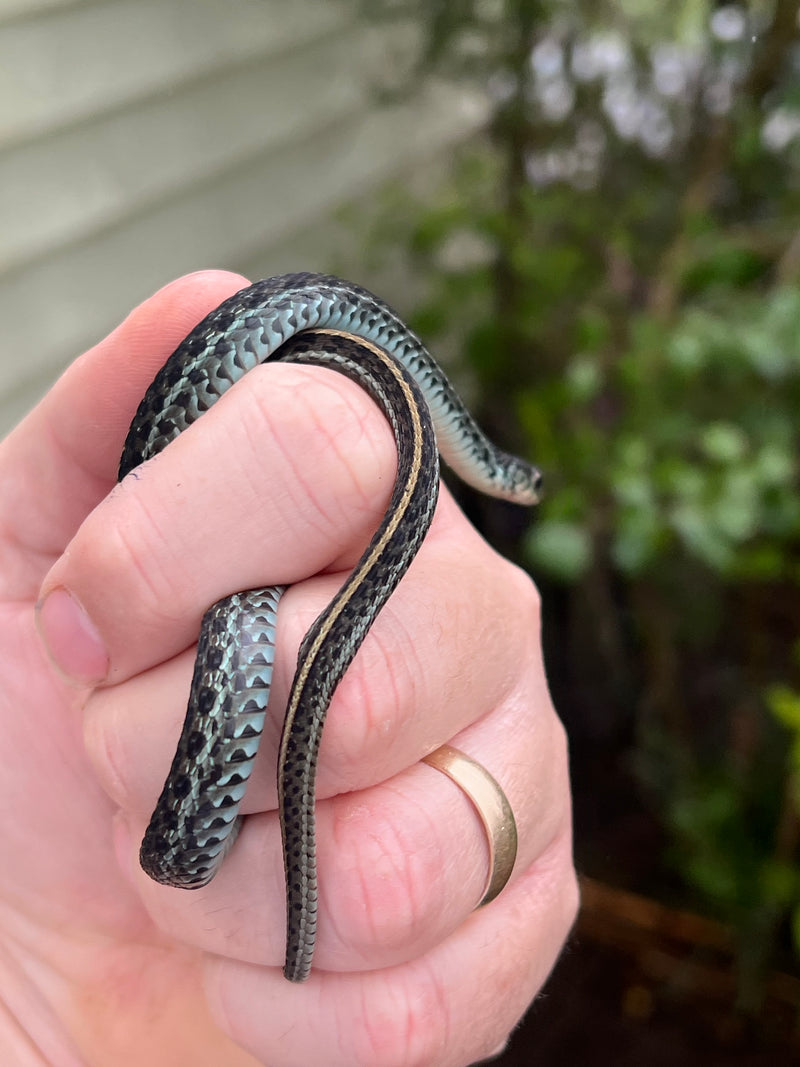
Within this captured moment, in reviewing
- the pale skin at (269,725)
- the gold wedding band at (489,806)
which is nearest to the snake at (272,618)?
the pale skin at (269,725)

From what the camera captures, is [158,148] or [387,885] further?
[158,148]

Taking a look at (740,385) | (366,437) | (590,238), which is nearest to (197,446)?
(366,437)

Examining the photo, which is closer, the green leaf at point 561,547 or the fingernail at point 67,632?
the fingernail at point 67,632

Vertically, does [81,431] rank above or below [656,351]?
above

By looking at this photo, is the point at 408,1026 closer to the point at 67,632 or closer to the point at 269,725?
the point at 269,725

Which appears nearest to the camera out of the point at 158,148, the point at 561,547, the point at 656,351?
the point at 561,547

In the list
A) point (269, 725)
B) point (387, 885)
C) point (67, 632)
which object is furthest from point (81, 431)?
point (387, 885)

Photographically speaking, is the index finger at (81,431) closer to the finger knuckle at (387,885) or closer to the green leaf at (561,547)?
the finger knuckle at (387,885)
